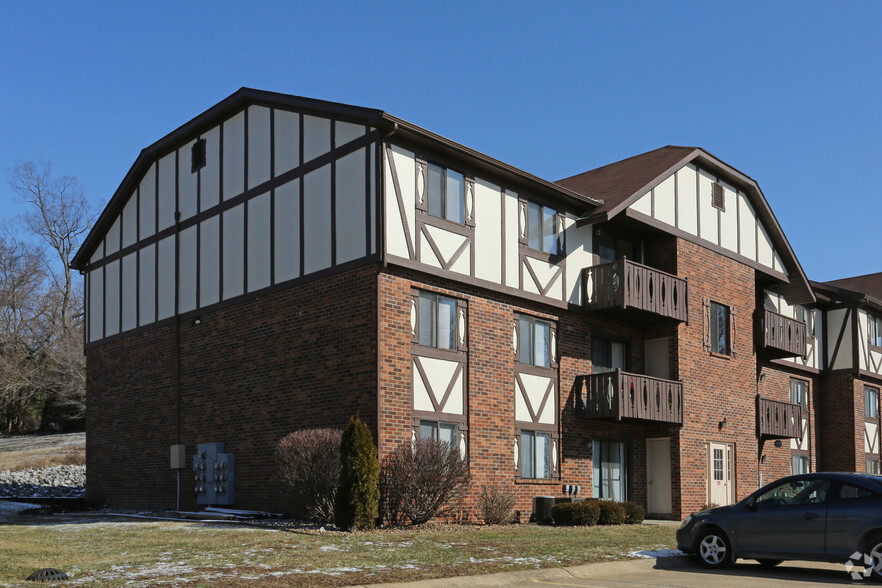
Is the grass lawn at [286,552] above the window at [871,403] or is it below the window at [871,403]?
below

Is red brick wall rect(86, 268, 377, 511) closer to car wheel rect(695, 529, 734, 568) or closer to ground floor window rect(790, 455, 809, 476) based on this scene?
car wheel rect(695, 529, 734, 568)

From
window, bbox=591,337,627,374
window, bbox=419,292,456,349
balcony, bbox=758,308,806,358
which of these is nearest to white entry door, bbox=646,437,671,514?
window, bbox=591,337,627,374

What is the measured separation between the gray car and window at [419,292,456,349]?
8085mm

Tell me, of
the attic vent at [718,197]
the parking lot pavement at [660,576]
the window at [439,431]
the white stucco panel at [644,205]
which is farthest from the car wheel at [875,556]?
the attic vent at [718,197]

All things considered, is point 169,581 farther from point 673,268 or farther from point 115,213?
point 115,213

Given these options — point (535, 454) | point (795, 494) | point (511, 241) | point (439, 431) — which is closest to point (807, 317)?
point (535, 454)

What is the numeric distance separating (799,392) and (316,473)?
2279 centimetres

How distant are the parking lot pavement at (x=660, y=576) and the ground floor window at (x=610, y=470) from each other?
10394 millimetres

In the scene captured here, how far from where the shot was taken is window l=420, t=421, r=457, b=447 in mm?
20500

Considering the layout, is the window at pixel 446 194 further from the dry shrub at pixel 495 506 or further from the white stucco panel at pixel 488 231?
the dry shrub at pixel 495 506

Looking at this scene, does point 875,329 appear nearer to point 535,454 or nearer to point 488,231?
point 535,454

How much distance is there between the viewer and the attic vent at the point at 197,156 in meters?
26.2

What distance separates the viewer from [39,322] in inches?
2335

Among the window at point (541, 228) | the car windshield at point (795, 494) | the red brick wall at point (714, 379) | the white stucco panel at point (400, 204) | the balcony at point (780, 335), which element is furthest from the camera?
the balcony at point (780, 335)
